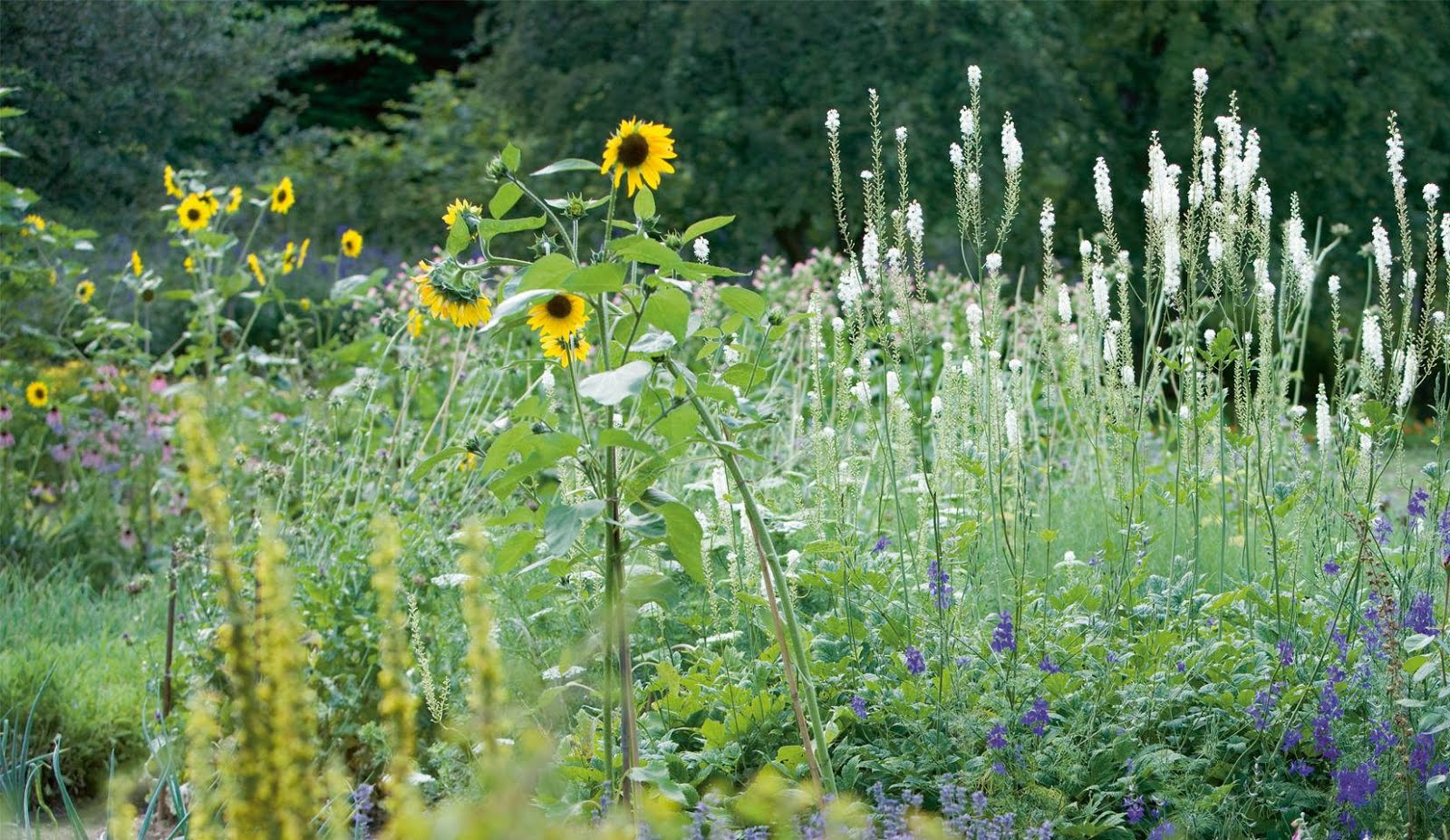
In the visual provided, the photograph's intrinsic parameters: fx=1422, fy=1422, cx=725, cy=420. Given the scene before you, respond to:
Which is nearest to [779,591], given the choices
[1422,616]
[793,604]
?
[793,604]

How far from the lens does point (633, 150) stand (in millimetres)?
1927

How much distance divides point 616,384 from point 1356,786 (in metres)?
1.32

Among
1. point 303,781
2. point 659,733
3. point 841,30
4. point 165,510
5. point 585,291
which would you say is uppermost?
point 841,30

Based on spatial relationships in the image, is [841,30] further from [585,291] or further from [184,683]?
[585,291]

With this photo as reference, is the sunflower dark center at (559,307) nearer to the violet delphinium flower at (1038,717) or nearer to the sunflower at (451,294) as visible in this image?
the sunflower at (451,294)

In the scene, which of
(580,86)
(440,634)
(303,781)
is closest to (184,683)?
(440,634)

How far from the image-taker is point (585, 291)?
5.65ft

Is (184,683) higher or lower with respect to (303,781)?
lower

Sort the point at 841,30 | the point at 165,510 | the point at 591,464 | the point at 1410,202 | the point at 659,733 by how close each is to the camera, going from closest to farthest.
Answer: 1. the point at 591,464
2. the point at 659,733
3. the point at 165,510
4. the point at 841,30
5. the point at 1410,202

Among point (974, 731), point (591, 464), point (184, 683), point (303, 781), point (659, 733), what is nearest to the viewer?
point (303, 781)

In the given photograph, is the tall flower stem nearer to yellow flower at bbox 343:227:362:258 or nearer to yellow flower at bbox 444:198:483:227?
yellow flower at bbox 444:198:483:227

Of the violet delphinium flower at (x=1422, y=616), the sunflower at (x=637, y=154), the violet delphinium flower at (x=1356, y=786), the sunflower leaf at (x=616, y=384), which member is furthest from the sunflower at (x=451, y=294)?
the violet delphinium flower at (x=1422, y=616)

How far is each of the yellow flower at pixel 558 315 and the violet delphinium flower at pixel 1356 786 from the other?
1.33m

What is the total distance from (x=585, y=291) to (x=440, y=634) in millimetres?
1709
